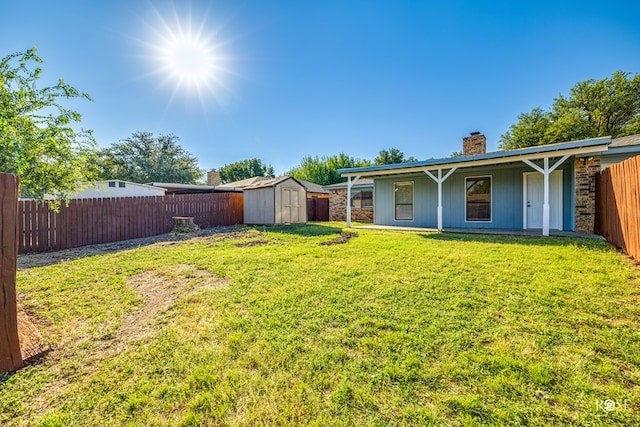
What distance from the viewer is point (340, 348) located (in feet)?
7.61

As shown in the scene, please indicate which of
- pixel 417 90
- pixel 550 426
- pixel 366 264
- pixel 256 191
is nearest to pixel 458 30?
pixel 417 90

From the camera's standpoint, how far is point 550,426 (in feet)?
4.90

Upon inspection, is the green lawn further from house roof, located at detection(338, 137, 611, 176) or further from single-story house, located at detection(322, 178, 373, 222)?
single-story house, located at detection(322, 178, 373, 222)

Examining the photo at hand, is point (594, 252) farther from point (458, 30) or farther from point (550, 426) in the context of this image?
point (458, 30)

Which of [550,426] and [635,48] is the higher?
[635,48]

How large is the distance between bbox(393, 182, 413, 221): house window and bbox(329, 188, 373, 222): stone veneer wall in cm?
362

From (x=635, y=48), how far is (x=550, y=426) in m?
24.7

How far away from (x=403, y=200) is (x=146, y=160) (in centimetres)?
2663

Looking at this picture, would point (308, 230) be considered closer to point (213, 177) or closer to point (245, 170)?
point (213, 177)

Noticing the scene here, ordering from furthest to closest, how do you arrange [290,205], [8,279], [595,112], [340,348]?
[595,112]
[290,205]
[340,348]
[8,279]

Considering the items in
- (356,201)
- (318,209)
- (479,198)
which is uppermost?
(356,201)

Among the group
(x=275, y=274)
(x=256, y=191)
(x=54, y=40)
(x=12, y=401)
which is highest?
(x=54, y=40)

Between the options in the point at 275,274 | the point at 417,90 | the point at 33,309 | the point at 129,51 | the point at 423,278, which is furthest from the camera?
the point at 417,90

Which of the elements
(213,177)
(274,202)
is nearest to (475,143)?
(274,202)
